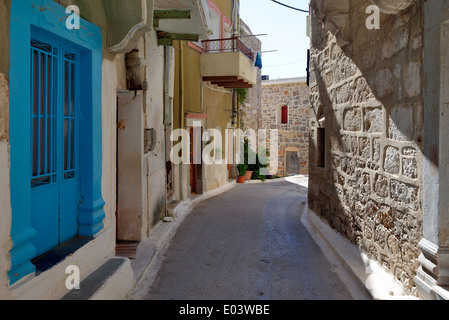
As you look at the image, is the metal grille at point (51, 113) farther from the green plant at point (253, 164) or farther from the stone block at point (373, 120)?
the green plant at point (253, 164)

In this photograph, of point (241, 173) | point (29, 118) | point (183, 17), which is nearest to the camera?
point (29, 118)

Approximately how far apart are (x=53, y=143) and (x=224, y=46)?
9.07m

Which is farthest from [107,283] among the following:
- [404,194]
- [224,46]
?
[224,46]

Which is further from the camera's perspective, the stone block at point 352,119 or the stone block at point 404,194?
the stone block at point 352,119

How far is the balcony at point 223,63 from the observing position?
1038 centimetres

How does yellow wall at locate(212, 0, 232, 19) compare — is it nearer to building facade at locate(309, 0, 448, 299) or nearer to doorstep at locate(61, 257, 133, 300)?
building facade at locate(309, 0, 448, 299)

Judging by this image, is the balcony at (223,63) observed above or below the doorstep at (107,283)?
above

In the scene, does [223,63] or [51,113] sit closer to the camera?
[51,113]

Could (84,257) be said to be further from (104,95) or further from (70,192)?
(104,95)

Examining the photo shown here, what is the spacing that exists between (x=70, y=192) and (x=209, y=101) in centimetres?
810

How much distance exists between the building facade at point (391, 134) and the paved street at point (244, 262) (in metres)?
0.65

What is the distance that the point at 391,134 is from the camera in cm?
368

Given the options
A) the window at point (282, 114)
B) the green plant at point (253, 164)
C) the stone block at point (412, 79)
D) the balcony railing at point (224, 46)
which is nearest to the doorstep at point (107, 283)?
the stone block at point (412, 79)

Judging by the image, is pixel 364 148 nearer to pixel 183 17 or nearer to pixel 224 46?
pixel 183 17
